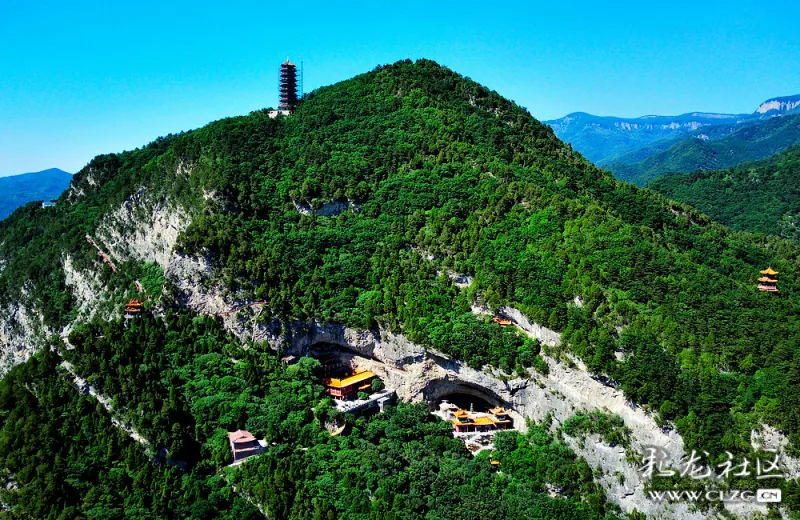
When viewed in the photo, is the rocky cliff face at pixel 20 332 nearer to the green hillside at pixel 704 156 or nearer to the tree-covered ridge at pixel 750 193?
the tree-covered ridge at pixel 750 193

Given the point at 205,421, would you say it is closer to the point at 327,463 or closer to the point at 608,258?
the point at 327,463

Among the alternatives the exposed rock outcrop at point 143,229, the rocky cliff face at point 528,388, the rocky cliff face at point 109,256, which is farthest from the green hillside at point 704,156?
the rocky cliff face at point 109,256

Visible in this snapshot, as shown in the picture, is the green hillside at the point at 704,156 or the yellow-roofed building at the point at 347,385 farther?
the green hillside at the point at 704,156

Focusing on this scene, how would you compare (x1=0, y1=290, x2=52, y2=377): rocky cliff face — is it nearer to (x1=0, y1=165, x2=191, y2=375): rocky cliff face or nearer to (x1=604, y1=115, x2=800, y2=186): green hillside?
(x1=0, y1=165, x2=191, y2=375): rocky cliff face

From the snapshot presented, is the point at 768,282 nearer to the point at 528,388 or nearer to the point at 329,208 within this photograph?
the point at 528,388

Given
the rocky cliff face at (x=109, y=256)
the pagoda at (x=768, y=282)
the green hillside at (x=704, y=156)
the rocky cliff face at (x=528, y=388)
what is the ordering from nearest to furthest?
the rocky cliff face at (x=528, y=388) → the pagoda at (x=768, y=282) → the rocky cliff face at (x=109, y=256) → the green hillside at (x=704, y=156)

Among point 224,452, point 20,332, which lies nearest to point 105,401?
point 224,452

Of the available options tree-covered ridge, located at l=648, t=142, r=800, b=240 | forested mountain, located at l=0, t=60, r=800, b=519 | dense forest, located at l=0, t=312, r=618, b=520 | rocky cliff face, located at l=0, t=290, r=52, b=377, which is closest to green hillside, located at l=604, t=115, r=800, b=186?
tree-covered ridge, located at l=648, t=142, r=800, b=240
